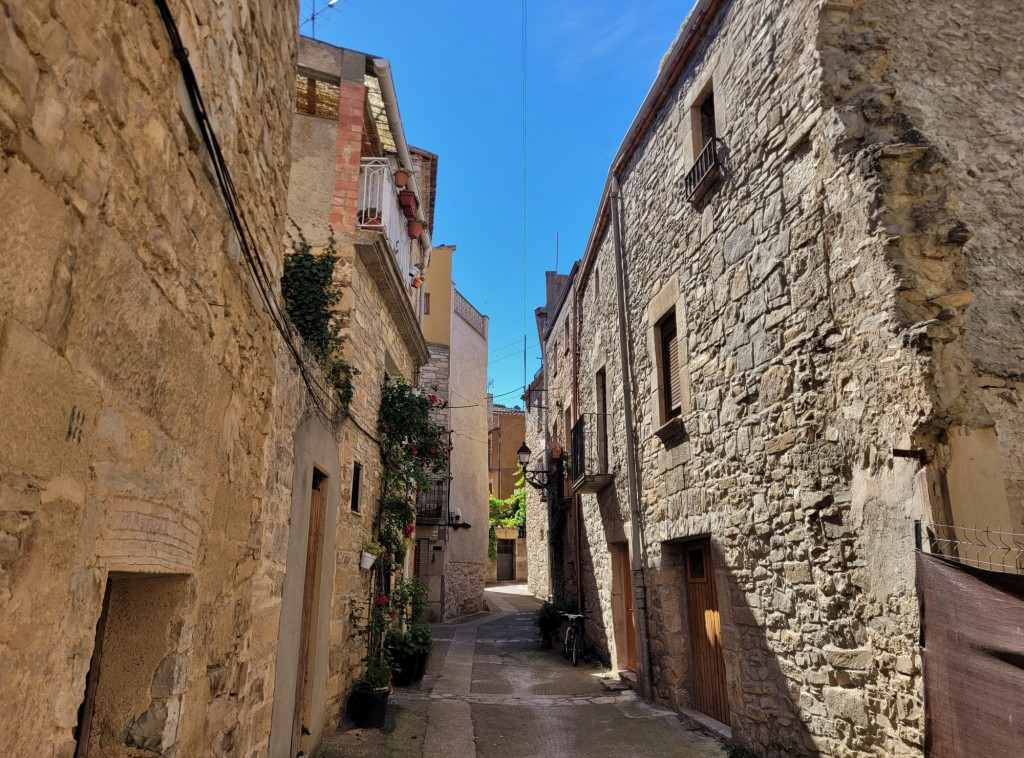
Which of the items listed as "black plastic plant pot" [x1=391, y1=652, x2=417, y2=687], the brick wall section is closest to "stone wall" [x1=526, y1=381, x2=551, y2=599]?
"black plastic plant pot" [x1=391, y1=652, x2=417, y2=687]

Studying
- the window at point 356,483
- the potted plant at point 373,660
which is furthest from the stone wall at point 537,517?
the window at point 356,483

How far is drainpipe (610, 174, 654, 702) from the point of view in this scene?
26.4ft

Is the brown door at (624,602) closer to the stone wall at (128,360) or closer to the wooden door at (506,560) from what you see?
the stone wall at (128,360)

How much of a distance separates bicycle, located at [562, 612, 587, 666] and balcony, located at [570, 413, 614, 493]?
2077mm

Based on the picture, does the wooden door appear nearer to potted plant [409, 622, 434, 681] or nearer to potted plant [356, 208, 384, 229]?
potted plant [409, 622, 434, 681]

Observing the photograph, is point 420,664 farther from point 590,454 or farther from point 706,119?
point 706,119

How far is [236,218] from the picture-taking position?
111 inches

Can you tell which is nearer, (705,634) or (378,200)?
(705,634)

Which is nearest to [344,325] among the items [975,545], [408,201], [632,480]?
[408,201]

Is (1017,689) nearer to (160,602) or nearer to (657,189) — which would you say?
(160,602)

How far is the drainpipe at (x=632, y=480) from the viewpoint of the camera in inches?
316

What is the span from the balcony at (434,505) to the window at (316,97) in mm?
10806

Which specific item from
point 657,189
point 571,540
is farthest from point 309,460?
point 571,540

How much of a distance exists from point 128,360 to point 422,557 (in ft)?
53.2
